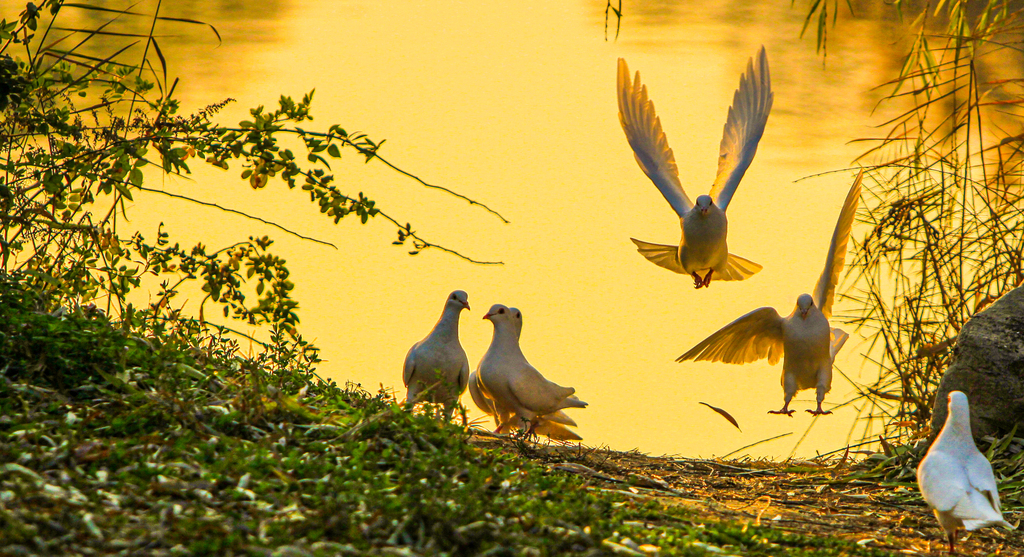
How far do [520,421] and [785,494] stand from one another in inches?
42.1

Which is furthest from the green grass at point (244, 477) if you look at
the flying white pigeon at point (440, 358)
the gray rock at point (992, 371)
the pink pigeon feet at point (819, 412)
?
the pink pigeon feet at point (819, 412)

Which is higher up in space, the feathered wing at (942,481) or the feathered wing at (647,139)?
the feathered wing at (647,139)

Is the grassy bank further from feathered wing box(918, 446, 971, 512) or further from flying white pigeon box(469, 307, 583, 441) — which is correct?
flying white pigeon box(469, 307, 583, 441)

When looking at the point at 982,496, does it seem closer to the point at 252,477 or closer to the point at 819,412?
the point at 819,412

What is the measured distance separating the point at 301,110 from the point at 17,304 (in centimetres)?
93

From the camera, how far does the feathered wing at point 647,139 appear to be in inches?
140

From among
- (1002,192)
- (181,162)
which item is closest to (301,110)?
(181,162)

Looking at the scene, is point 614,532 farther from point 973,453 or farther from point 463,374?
point 463,374

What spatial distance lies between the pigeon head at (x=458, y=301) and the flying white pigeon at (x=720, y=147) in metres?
1.01

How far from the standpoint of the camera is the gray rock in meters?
2.83

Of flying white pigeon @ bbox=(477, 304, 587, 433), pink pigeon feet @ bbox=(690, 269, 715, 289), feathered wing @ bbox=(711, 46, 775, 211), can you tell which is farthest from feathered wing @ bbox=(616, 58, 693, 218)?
flying white pigeon @ bbox=(477, 304, 587, 433)

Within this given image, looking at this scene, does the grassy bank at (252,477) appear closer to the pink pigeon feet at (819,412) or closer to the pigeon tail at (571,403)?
the pigeon tail at (571,403)

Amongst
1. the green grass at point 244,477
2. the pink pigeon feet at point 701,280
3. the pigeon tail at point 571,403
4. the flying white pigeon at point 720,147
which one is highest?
the flying white pigeon at point 720,147

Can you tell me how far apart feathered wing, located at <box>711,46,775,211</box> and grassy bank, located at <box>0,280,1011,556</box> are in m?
1.71
